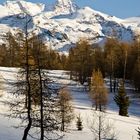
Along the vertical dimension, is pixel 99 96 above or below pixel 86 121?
above

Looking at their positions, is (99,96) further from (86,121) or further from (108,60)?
(108,60)

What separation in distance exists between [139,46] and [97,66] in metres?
11.3

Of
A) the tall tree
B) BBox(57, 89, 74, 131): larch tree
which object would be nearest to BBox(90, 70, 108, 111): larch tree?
BBox(57, 89, 74, 131): larch tree

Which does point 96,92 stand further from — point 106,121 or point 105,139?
point 105,139

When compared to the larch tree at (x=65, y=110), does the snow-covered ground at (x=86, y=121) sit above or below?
below

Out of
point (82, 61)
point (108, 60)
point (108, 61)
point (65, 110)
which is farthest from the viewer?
point (82, 61)

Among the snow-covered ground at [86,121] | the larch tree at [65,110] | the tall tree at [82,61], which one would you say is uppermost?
the tall tree at [82,61]

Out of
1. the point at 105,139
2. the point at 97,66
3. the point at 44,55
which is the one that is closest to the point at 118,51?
the point at 97,66

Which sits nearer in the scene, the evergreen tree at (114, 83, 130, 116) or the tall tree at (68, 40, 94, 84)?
the evergreen tree at (114, 83, 130, 116)

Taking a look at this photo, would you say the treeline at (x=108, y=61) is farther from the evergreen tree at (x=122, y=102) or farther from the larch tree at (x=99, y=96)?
the evergreen tree at (x=122, y=102)

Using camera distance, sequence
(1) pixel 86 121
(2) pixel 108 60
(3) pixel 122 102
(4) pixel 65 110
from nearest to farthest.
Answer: (4) pixel 65 110 < (1) pixel 86 121 < (3) pixel 122 102 < (2) pixel 108 60

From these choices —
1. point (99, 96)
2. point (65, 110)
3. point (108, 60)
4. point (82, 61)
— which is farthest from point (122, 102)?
point (82, 61)

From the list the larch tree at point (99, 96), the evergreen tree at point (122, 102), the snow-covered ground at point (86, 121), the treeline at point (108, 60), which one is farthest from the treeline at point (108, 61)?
the evergreen tree at point (122, 102)

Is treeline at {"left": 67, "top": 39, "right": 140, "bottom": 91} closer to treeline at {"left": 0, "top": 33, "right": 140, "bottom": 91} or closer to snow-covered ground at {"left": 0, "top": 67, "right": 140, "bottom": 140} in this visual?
treeline at {"left": 0, "top": 33, "right": 140, "bottom": 91}
